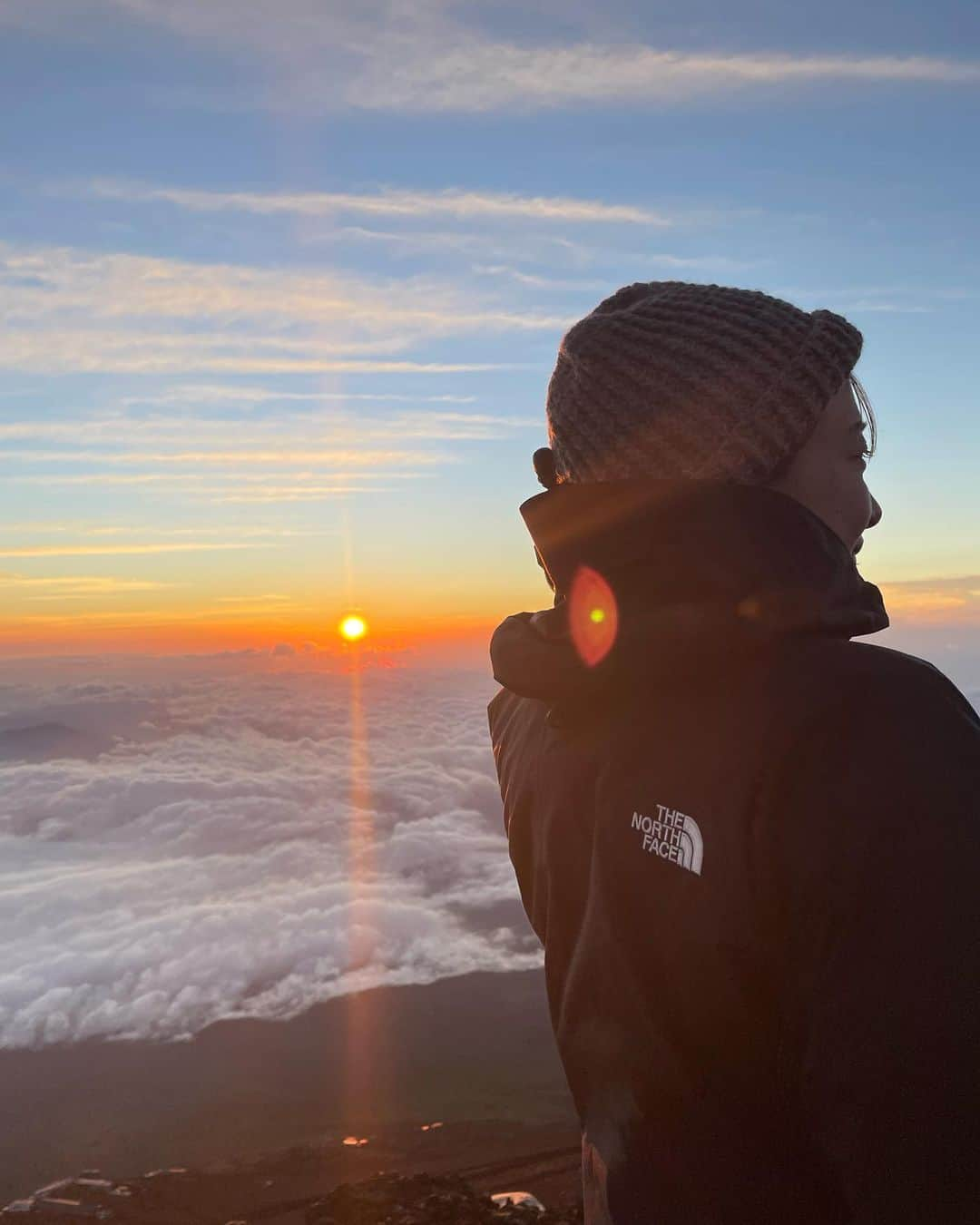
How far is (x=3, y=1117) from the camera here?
1569 inches

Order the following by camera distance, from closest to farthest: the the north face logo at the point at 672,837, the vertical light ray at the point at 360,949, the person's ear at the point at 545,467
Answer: the the north face logo at the point at 672,837, the person's ear at the point at 545,467, the vertical light ray at the point at 360,949

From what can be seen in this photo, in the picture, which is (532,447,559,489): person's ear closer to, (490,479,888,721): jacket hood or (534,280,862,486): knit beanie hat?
(534,280,862,486): knit beanie hat

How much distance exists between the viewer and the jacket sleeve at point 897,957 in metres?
1.25

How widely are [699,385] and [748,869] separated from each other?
0.86 metres

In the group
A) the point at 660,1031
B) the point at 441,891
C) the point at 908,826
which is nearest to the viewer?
the point at 908,826

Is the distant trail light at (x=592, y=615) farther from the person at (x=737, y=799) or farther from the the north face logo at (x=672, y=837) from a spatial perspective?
the the north face logo at (x=672, y=837)

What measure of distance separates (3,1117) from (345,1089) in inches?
526

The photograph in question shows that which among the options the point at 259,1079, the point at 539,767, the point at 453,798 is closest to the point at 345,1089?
the point at 259,1079

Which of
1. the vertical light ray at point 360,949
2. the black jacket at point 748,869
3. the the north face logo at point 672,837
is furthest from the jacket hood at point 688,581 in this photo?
the vertical light ray at point 360,949

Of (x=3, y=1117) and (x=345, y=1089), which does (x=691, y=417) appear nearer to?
(x=345, y=1089)

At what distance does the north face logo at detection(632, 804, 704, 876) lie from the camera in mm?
1447

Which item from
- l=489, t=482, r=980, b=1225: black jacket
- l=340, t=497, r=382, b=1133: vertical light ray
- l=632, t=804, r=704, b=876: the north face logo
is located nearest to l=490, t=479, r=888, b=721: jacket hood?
l=489, t=482, r=980, b=1225: black jacket

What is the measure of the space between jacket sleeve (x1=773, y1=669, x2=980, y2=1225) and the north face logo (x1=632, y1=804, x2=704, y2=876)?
0.18 meters

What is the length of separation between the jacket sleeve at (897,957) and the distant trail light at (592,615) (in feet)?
1.55
